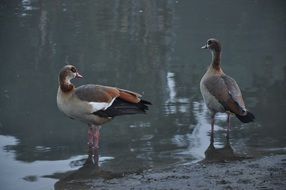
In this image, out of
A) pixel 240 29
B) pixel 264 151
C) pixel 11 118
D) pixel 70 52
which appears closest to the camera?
pixel 264 151

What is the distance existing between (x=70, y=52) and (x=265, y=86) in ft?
16.2

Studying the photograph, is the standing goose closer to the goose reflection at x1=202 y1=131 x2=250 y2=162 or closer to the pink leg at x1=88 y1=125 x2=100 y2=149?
the goose reflection at x1=202 y1=131 x2=250 y2=162

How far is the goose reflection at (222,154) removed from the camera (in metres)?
8.23

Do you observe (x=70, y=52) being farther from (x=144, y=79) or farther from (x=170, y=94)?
(x=170, y=94)

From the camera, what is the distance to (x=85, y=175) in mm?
7711

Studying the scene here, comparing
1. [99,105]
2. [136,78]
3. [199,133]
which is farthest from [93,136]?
[136,78]

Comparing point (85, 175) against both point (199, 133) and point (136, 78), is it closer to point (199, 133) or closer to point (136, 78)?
point (199, 133)

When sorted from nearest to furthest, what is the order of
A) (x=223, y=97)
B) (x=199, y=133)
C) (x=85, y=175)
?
(x=85, y=175) → (x=223, y=97) → (x=199, y=133)

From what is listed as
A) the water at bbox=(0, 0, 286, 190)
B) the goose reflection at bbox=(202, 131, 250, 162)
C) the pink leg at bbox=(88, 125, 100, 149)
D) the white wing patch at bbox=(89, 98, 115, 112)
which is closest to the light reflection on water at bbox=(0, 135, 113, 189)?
the water at bbox=(0, 0, 286, 190)

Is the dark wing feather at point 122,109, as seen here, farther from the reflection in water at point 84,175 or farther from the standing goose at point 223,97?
the standing goose at point 223,97

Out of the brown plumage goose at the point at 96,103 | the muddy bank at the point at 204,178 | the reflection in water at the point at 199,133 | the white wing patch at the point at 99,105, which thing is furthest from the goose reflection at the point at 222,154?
the white wing patch at the point at 99,105

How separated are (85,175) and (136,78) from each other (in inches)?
193

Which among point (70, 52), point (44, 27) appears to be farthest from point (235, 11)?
point (70, 52)

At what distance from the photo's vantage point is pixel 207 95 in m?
9.25
